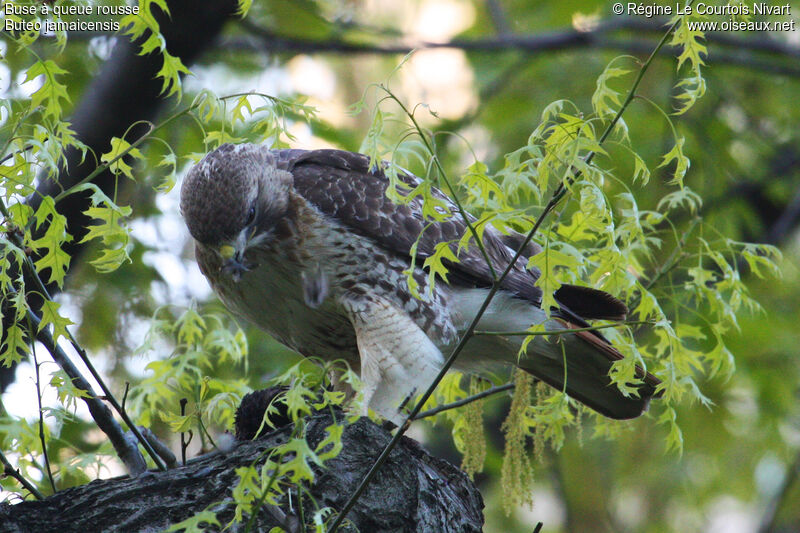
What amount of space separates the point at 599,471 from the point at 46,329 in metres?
6.63

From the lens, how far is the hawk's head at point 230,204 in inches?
134

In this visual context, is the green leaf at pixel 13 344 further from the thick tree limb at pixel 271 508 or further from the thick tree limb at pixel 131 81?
the thick tree limb at pixel 131 81

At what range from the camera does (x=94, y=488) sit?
8.42 ft

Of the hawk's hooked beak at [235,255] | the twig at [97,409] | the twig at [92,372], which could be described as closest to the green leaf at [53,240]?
the twig at [92,372]

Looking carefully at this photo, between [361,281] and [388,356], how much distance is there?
33cm

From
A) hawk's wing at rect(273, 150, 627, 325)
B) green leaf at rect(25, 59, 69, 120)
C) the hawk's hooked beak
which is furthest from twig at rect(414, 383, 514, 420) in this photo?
green leaf at rect(25, 59, 69, 120)

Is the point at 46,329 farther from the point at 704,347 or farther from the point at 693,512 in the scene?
the point at 693,512

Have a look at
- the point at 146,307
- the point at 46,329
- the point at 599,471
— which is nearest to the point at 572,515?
the point at 599,471

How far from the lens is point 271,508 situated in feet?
7.43

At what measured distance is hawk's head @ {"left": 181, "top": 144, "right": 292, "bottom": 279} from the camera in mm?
3396

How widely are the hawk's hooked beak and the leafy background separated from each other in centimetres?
36

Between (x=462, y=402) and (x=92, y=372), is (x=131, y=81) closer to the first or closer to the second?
(x=92, y=372)

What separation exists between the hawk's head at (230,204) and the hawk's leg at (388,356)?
50 centimetres

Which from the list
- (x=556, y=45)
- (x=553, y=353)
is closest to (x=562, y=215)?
(x=553, y=353)
